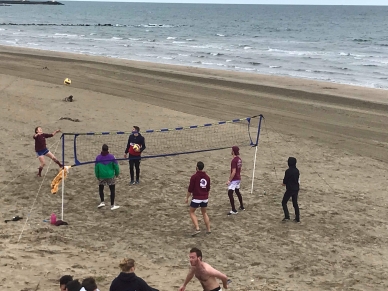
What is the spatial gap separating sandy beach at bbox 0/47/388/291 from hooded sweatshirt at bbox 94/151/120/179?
867 mm

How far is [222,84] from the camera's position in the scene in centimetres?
2798

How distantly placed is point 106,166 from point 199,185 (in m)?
2.21

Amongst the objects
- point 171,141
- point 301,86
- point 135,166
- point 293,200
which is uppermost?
point 301,86

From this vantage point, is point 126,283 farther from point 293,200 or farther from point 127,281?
point 293,200

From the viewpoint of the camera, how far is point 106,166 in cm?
1035

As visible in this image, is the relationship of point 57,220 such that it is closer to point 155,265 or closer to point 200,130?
point 155,265

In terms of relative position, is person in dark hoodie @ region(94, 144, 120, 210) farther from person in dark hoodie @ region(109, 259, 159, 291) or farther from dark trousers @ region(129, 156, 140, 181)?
person in dark hoodie @ region(109, 259, 159, 291)

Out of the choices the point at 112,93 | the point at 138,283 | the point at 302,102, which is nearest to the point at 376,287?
the point at 138,283

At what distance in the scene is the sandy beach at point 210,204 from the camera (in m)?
8.39

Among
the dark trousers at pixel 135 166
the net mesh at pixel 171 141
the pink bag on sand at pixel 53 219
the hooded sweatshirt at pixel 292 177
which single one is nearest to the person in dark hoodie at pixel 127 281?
the pink bag on sand at pixel 53 219

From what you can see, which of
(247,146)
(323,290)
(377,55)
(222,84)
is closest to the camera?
(323,290)

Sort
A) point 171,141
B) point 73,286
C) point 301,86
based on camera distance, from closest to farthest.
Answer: point 73,286, point 171,141, point 301,86

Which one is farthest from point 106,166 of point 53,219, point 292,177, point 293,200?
point 293,200

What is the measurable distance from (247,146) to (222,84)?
12.1 metres
